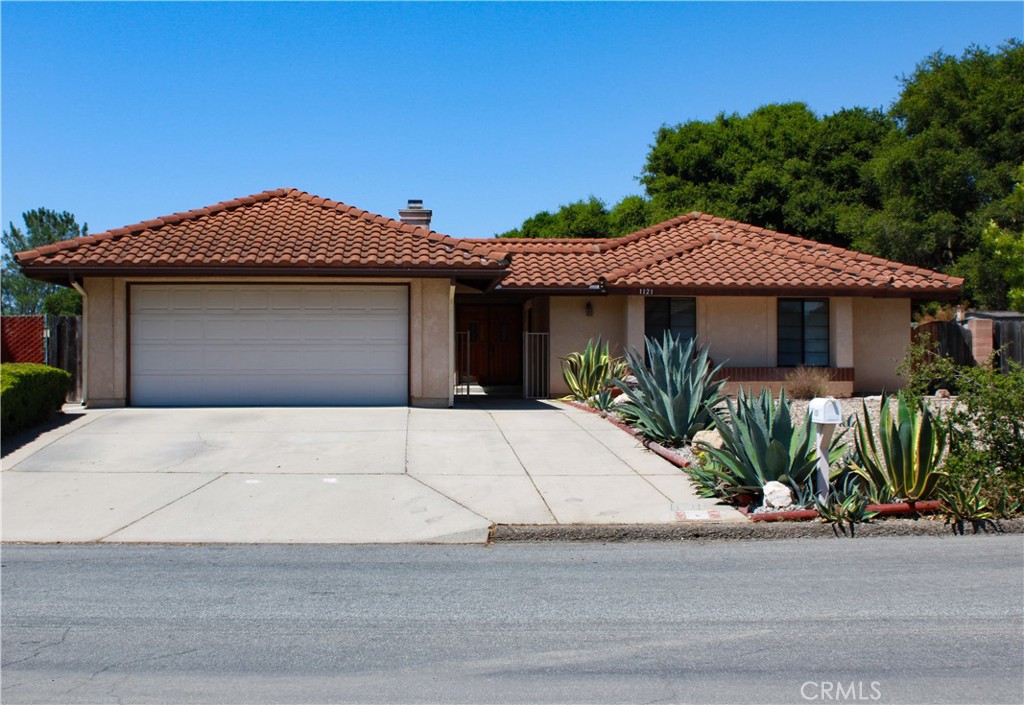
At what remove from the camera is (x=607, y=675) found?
217 inches

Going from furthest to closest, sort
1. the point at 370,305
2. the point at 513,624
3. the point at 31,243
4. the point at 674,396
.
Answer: the point at 31,243, the point at 370,305, the point at 674,396, the point at 513,624

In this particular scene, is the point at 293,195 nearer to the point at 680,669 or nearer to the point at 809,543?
the point at 809,543

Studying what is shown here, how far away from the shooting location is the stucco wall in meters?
21.9

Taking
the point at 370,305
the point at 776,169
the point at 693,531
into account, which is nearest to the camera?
the point at 693,531

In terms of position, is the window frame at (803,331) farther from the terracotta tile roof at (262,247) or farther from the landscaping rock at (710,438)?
the landscaping rock at (710,438)

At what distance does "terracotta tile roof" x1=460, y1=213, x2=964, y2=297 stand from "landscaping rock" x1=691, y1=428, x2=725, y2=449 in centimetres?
810

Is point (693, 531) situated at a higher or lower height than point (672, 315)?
lower

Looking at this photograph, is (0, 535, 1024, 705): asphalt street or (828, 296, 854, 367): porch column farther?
(828, 296, 854, 367): porch column

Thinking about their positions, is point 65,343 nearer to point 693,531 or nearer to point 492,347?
point 492,347

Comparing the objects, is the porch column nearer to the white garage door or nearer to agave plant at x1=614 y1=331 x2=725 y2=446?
agave plant at x1=614 y1=331 x2=725 y2=446

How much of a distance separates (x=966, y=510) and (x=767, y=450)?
2.03m

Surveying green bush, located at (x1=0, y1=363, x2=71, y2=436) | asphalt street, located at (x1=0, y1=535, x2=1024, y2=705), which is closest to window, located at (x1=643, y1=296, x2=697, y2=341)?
green bush, located at (x1=0, y1=363, x2=71, y2=436)

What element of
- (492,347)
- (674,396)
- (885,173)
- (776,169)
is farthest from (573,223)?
(674,396)

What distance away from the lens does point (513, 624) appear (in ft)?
21.1
